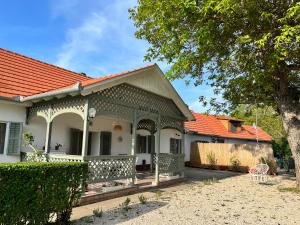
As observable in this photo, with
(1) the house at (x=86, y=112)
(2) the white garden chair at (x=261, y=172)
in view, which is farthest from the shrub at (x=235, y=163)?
(1) the house at (x=86, y=112)

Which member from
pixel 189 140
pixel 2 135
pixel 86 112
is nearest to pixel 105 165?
A: pixel 86 112

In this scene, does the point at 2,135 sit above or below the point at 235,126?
below

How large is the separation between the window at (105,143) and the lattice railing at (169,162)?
2.80 meters

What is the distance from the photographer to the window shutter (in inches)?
430

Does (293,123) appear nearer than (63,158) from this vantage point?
No

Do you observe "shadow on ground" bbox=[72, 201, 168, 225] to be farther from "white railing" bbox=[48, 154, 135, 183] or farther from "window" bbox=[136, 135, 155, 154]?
"window" bbox=[136, 135, 155, 154]

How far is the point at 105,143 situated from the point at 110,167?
5.00m

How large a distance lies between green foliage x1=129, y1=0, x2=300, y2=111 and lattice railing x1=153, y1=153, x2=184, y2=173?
13.2ft

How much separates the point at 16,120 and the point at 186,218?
7.65 meters

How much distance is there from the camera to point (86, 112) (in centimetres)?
952

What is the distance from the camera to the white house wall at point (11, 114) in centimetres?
1069

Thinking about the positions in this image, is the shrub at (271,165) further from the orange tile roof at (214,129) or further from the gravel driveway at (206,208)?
the gravel driveway at (206,208)

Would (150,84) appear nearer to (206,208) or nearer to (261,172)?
(206,208)

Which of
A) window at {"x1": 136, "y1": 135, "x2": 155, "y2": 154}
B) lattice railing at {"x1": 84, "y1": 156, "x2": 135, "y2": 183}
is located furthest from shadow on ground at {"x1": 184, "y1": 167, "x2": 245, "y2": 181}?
lattice railing at {"x1": 84, "y1": 156, "x2": 135, "y2": 183}
